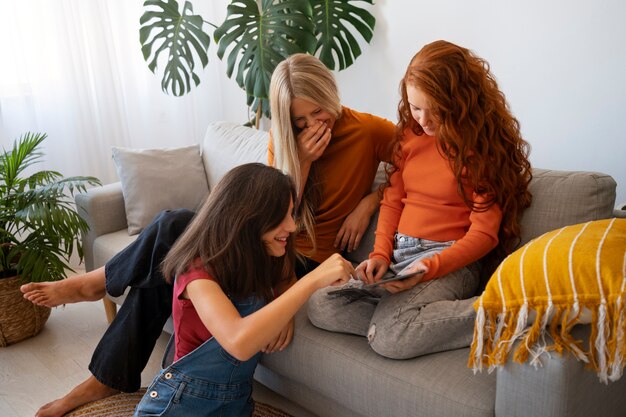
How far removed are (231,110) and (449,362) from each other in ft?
8.72

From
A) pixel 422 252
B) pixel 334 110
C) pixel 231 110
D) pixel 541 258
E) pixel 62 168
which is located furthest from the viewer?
pixel 231 110

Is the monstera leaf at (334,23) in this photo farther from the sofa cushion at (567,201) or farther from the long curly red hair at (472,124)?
the sofa cushion at (567,201)

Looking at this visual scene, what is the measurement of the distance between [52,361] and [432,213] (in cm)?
151

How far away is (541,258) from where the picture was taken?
1260 millimetres

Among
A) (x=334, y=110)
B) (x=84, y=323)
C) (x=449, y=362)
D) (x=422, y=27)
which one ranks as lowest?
(x=84, y=323)

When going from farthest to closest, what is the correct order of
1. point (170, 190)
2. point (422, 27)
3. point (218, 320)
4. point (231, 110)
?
point (231, 110), point (422, 27), point (170, 190), point (218, 320)

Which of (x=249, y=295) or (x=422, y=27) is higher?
(x=422, y=27)

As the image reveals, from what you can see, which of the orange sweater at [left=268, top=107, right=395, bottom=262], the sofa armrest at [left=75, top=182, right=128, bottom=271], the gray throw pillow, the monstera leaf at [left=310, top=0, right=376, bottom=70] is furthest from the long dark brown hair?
the monstera leaf at [left=310, top=0, right=376, bottom=70]

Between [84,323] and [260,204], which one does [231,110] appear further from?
[260,204]

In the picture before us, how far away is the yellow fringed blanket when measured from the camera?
117 centimetres

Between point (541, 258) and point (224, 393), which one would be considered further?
point (224, 393)

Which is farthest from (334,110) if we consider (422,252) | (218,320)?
(218,320)

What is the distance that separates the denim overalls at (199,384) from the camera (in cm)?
152

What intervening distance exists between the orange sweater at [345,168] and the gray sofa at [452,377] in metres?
0.12
